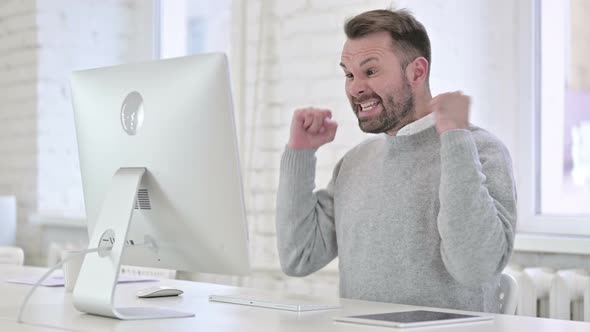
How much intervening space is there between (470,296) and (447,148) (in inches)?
14.3

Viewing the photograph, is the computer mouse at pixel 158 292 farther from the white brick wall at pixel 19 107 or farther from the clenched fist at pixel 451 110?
the white brick wall at pixel 19 107

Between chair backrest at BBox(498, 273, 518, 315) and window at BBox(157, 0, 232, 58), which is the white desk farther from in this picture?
window at BBox(157, 0, 232, 58)

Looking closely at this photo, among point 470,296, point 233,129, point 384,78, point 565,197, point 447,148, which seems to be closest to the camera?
point 233,129

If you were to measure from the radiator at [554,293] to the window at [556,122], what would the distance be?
0.31 m

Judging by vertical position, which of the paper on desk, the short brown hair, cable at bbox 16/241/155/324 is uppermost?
the short brown hair

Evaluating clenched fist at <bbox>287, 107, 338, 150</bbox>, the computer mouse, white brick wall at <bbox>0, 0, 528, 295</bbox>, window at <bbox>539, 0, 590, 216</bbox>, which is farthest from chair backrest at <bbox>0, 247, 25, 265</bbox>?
window at <bbox>539, 0, 590, 216</bbox>

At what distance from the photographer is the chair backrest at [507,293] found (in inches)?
77.2

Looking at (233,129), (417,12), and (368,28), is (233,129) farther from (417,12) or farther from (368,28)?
(417,12)

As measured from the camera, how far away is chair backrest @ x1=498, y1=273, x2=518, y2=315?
6.43ft

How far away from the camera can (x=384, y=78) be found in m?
2.08

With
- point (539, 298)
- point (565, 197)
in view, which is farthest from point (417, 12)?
point (539, 298)

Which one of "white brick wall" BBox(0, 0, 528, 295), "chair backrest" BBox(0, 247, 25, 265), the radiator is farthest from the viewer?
"chair backrest" BBox(0, 247, 25, 265)

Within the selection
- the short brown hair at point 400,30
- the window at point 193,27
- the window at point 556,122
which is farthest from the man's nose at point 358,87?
the window at point 193,27

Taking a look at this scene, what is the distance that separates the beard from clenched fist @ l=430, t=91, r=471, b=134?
0.91 ft
